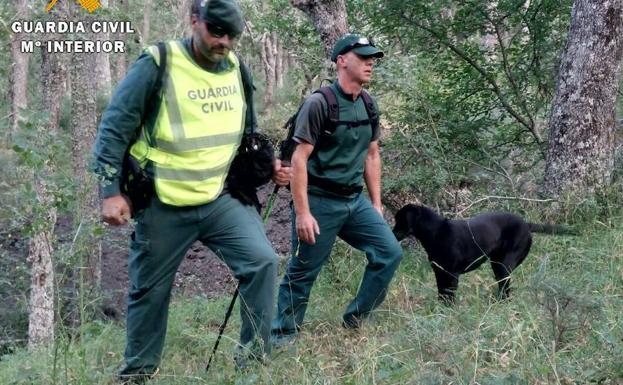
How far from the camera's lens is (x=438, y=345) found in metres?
4.28

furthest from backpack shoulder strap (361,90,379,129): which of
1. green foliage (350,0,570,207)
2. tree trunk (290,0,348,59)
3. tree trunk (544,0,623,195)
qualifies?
green foliage (350,0,570,207)

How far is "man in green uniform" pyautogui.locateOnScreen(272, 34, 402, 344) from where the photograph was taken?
16.1 ft

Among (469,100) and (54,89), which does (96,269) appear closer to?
(54,89)

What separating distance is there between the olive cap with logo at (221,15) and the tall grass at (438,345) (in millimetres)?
1686

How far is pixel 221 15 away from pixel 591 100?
4710mm

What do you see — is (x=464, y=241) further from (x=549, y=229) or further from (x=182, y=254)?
(x=182, y=254)

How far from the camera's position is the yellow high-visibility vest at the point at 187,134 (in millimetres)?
4012

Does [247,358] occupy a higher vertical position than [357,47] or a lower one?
lower

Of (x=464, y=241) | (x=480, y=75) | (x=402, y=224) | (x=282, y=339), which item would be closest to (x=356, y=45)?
(x=402, y=224)

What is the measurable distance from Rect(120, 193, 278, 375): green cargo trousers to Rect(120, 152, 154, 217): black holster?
0.07 meters

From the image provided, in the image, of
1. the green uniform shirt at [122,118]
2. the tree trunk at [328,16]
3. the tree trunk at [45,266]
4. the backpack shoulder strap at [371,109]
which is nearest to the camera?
the green uniform shirt at [122,118]

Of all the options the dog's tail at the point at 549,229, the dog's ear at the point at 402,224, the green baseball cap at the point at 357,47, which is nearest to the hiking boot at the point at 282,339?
the dog's ear at the point at 402,224

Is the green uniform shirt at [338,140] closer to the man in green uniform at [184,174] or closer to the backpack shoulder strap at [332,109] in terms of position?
the backpack shoulder strap at [332,109]

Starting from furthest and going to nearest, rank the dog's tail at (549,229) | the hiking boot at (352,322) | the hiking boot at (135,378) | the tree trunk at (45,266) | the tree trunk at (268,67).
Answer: the tree trunk at (268,67), the tree trunk at (45,266), the dog's tail at (549,229), the hiking boot at (352,322), the hiking boot at (135,378)
